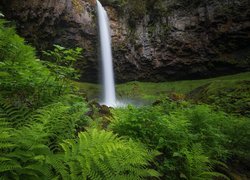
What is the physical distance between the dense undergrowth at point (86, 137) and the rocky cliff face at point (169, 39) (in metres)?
13.6

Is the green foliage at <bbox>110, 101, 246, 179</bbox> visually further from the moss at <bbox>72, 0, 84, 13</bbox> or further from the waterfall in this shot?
the moss at <bbox>72, 0, 84, 13</bbox>

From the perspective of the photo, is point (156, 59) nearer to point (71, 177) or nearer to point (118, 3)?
point (118, 3)

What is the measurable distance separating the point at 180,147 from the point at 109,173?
175 cm

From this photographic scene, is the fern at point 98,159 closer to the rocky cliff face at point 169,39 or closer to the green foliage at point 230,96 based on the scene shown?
the green foliage at point 230,96

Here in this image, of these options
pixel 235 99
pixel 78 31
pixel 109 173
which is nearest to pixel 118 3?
pixel 78 31

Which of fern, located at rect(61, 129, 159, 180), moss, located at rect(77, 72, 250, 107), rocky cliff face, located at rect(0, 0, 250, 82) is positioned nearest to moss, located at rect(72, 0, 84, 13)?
rocky cliff face, located at rect(0, 0, 250, 82)

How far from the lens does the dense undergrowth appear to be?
218 cm

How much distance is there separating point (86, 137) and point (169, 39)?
1772 centimetres

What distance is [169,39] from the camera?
19.4 m

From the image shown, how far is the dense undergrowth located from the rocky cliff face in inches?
536

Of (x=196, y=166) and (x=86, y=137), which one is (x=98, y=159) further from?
(x=196, y=166)

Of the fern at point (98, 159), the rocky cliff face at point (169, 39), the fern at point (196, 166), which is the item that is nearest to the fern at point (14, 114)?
the fern at point (98, 159)

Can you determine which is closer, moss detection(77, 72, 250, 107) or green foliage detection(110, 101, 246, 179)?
green foliage detection(110, 101, 246, 179)

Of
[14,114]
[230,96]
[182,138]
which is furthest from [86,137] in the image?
[230,96]
